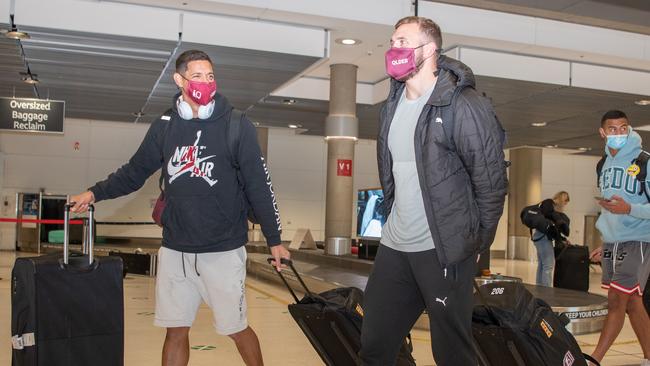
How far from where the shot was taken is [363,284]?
27.5 ft

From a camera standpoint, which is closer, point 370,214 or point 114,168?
point 370,214

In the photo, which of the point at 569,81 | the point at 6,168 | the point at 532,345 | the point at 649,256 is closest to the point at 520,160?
the point at 569,81

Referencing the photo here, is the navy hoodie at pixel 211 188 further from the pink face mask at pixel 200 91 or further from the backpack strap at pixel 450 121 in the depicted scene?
the backpack strap at pixel 450 121

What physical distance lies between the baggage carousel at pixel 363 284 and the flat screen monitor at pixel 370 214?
768 millimetres

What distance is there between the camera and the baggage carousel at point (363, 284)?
268 inches

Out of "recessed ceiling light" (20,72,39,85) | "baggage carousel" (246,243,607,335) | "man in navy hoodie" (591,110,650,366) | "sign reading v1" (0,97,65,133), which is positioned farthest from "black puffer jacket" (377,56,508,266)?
"sign reading v1" (0,97,65,133)

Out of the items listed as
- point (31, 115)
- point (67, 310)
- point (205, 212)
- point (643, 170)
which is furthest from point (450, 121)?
point (31, 115)

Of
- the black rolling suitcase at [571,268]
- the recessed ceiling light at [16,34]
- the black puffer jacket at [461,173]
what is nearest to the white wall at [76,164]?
the recessed ceiling light at [16,34]

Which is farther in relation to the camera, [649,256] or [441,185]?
[649,256]

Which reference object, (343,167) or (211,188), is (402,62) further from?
(343,167)

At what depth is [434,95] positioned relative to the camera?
2.40 m

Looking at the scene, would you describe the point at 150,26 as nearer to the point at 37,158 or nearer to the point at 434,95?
the point at 434,95

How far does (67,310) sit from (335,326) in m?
1.22

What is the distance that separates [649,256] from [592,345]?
2.03 metres
